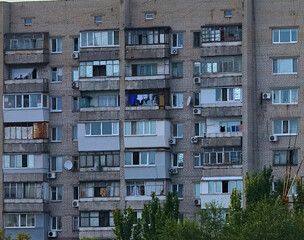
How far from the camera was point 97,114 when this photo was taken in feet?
330

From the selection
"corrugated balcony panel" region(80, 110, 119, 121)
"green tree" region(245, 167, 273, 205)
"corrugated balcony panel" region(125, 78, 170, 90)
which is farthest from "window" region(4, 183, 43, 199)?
"green tree" region(245, 167, 273, 205)

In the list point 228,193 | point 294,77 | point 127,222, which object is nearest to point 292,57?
point 294,77

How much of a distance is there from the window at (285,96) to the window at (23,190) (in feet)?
42.3

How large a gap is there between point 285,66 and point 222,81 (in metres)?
3.22

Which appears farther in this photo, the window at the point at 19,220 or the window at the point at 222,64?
the window at the point at 19,220

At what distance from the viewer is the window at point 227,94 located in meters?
98.6

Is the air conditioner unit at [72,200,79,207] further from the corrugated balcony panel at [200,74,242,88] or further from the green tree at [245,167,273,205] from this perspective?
the green tree at [245,167,273,205]

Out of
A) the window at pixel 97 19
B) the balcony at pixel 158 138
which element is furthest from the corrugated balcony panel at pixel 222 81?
the window at pixel 97 19

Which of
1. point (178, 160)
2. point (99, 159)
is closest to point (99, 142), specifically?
point (99, 159)

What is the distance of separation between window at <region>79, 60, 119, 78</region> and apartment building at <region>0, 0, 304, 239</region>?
0.05m

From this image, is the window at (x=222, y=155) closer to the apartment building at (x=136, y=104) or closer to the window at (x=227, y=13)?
the apartment building at (x=136, y=104)

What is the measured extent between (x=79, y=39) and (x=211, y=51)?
7205 mm

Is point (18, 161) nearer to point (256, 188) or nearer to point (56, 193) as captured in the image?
point (56, 193)

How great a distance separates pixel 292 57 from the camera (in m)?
98.6
